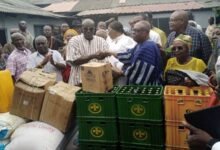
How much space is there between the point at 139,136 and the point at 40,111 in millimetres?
1339

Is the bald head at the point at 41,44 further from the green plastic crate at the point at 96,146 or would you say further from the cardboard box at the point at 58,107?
the green plastic crate at the point at 96,146

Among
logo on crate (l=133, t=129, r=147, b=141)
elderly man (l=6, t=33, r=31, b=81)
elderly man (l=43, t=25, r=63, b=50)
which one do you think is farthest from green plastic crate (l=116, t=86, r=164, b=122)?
elderly man (l=43, t=25, r=63, b=50)

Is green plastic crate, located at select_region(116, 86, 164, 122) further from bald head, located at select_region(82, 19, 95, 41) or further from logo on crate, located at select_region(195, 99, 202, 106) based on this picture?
bald head, located at select_region(82, 19, 95, 41)

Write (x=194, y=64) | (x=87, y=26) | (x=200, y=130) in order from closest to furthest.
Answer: (x=200, y=130)
(x=194, y=64)
(x=87, y=26)

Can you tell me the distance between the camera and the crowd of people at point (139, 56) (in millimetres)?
3709

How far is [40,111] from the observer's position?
3.80 metres

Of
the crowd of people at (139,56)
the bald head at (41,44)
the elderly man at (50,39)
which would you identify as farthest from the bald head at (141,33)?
the elderly man at (50,39)

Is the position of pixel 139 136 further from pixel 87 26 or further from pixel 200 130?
pixel 87 26

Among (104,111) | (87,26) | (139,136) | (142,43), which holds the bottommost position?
(139,136)

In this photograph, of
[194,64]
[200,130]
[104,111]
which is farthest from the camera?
[194,64]

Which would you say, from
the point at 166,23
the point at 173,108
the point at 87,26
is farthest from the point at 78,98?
the point at 166,23

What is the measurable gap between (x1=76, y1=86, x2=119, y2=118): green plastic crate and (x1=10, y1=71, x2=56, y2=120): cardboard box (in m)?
0.61

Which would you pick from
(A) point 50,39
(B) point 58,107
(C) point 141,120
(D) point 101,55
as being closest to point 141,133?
(C) point 141,120

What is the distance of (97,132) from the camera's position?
11.1ft
